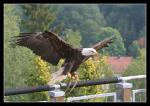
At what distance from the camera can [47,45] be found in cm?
193

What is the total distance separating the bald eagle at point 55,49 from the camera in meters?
1.89

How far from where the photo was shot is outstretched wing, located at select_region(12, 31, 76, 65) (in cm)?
189

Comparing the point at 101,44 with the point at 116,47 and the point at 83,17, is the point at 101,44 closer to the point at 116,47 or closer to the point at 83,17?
the point at 116,47

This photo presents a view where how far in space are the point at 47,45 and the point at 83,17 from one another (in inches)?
704

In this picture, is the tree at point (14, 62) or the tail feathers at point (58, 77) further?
the tree at point (14, 62)

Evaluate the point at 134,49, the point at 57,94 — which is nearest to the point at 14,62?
the point at 134,49

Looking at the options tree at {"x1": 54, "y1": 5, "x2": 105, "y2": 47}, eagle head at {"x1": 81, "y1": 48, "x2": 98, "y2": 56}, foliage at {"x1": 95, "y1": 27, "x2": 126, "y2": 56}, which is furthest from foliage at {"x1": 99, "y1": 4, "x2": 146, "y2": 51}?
eagle head at {"x1": 81, "y1": 48, "x2": 98, "y2": 56}

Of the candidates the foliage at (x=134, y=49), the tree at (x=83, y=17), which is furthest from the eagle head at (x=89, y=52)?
the tree at (x=83, y=17)

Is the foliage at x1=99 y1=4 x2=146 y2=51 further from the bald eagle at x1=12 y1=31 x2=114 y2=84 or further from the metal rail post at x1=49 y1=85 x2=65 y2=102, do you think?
the bald eagle at x1=12 y1=31 x2=114 y2=84

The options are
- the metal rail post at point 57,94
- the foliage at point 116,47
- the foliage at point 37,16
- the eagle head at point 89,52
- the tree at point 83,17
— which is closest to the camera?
the eagle head at point 89,52

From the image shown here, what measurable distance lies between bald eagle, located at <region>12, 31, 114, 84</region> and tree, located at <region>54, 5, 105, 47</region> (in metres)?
12.6

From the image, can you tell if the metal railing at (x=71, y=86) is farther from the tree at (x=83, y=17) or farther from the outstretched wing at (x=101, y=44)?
the tree at (x=83, y=17)

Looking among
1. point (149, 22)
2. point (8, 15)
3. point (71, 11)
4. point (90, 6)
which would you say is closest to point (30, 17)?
point (8, 15)

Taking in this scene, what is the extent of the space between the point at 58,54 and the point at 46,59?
0.19ft
